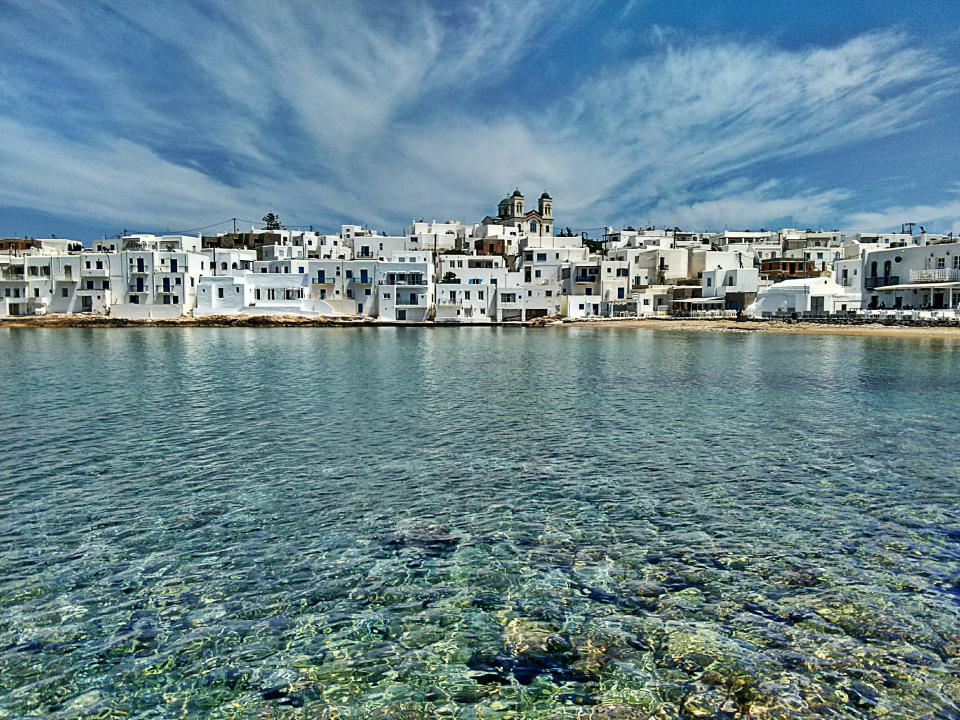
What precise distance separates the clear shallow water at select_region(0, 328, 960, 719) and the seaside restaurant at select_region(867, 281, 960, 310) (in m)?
58.5

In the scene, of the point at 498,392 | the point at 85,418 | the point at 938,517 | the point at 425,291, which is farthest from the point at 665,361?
the point at 425,291

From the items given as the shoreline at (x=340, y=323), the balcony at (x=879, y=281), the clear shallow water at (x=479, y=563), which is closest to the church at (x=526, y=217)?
the shoreline at (x=340, y=323)

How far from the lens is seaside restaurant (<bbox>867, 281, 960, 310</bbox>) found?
68438 mm

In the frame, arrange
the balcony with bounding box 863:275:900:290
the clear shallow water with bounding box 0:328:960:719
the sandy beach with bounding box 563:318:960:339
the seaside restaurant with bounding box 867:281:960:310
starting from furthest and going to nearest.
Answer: the balcony with bounding box 863:275:900:290, the seaside restaurant with bounding box 867:281:960:310, the sandy beach with bounding box 563:318:960:339, the clear shallow water with bounding box 0:328:960:719

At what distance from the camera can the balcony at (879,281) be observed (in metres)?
75.9

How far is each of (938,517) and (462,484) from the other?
9659 mm

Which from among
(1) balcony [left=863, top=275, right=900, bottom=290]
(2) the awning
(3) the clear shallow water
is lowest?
(3) the clear shallow water

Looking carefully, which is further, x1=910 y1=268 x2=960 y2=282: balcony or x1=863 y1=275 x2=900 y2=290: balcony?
x1=863 y1=275 x2=900 y2=290: balcony

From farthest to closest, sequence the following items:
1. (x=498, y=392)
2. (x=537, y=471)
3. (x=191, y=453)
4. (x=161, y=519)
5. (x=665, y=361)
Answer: (x=665, y=361) → (x=498, y=392) → (x=191, y=453) → (x=537, y=471) → (x=161, y=519)

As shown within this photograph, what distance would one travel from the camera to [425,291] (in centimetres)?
8962

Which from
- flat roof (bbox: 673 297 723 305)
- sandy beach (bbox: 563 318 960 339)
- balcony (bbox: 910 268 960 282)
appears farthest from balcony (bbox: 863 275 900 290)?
flat roof (bbox: 673 297 723 305)

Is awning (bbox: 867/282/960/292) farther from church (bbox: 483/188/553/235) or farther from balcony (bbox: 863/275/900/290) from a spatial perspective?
church (bbox: 483/188/553/235)

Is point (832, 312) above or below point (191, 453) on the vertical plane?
above

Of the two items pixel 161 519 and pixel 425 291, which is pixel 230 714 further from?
pixel 425 291
